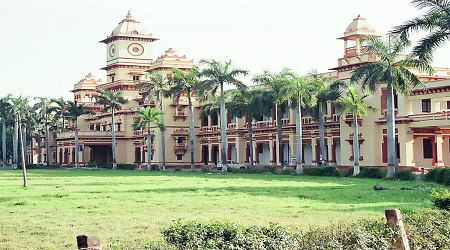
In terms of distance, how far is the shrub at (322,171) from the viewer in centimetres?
4800

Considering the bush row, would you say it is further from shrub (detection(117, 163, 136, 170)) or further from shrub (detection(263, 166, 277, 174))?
shrub (detection(117, 163, 136, 170))

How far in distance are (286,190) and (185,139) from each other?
48.6 m

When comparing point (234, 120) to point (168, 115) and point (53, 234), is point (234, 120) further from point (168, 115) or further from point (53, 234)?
point (53, 234)

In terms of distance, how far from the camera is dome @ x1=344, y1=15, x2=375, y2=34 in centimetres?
5594

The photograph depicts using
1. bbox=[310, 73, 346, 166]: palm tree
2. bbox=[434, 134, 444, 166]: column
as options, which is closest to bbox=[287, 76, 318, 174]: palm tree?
bbox=[310, 73, 346, 166]: palm tree

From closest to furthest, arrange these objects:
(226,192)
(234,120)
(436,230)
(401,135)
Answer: (436,230) → (226,192) → (401,135) → (234,120)

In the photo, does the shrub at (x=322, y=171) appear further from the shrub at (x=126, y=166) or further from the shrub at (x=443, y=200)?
the shrub at (x=443, y=200)

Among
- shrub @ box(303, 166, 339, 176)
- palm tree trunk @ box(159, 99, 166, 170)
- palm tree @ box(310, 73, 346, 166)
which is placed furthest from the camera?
palm tree trunk @ box(159, 99, 166, 170)

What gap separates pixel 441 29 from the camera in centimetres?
3138

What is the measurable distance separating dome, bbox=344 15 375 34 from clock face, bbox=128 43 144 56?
41.8 metres

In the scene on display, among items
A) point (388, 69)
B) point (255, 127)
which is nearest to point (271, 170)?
point (388, 69)

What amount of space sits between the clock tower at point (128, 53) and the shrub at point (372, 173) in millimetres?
49197

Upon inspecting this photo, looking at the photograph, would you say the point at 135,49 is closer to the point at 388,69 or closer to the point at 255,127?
the point at 255,127

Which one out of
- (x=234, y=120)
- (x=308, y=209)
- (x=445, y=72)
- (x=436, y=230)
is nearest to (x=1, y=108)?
(x=234, y=120)
